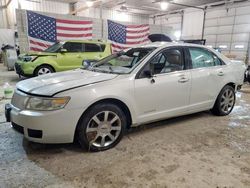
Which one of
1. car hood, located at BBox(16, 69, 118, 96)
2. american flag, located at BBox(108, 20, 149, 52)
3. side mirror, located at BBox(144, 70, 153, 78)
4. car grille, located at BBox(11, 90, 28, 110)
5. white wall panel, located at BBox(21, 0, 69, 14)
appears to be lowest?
car grille, located at BBox(11, 90, 28, 110)

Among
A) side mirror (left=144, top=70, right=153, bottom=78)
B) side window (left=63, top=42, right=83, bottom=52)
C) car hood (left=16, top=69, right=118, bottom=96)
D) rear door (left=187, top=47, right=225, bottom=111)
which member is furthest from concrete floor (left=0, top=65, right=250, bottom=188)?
side window (left=63, top=42, right=83, bottom=52)

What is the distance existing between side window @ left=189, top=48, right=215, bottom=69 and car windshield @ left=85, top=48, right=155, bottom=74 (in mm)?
764

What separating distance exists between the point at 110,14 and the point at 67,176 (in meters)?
18.4

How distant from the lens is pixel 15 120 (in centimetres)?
234

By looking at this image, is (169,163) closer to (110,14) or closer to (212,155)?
(212,155)

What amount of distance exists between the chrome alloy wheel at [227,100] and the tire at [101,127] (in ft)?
6.87

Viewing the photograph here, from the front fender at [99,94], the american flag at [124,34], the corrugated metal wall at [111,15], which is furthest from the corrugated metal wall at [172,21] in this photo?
the front fender at [99,94]

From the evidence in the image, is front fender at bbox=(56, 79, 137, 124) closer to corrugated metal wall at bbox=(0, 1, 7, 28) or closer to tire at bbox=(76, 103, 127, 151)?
tire at bbox=(76, 103, 127, 151)

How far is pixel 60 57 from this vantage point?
23.7 feet

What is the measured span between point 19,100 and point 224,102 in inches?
132

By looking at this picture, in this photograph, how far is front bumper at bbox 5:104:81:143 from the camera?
2189 millimetres

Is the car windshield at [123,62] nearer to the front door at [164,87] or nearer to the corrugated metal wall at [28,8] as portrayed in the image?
the front door at [164,87]

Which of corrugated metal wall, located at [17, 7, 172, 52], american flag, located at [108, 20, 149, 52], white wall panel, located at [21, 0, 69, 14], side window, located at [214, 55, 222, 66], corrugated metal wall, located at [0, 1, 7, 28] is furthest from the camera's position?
corrugated metal wall, located at [0, 1, 7, 28]

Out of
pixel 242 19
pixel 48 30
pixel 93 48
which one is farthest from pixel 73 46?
pixel 242 19
